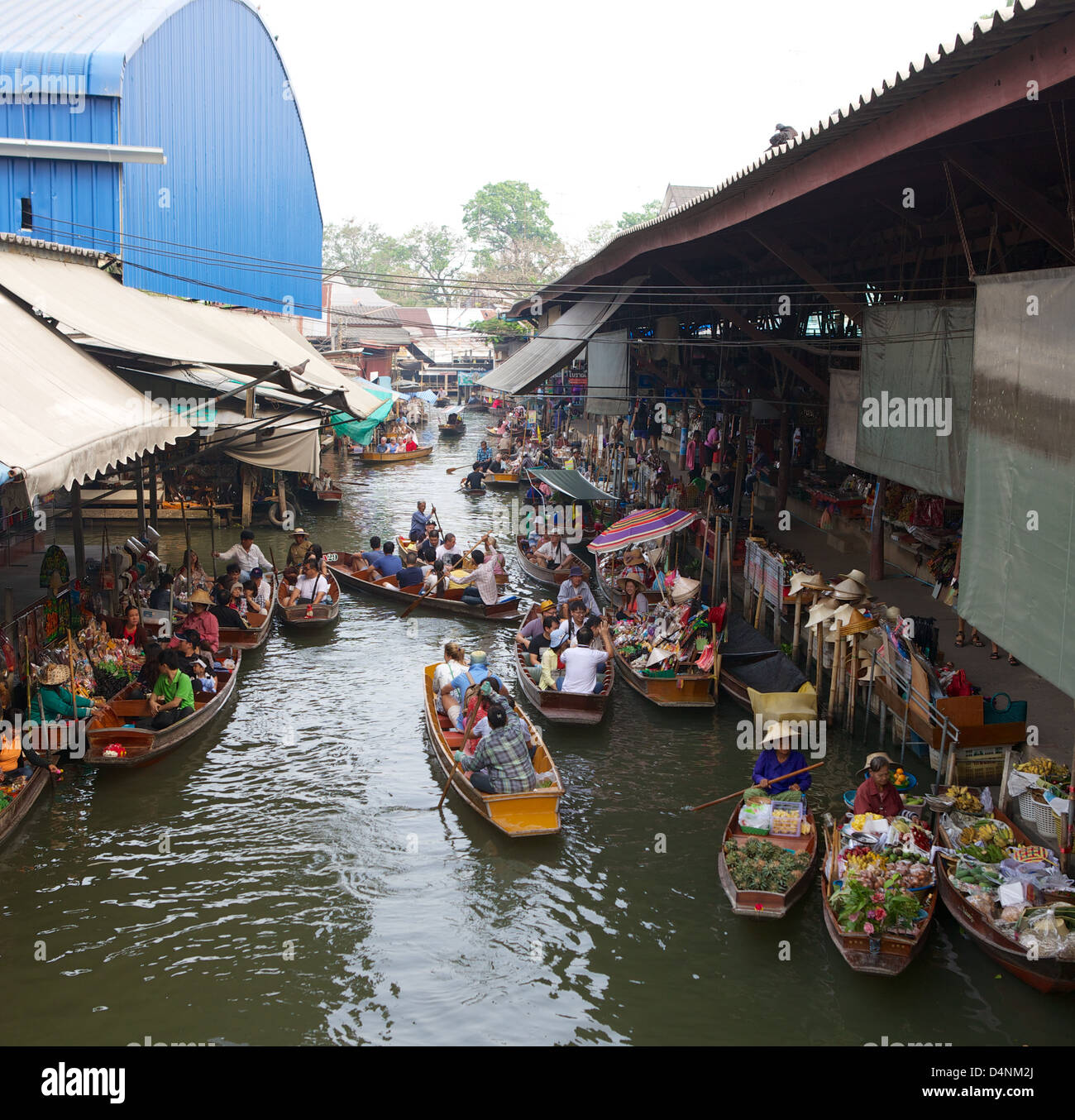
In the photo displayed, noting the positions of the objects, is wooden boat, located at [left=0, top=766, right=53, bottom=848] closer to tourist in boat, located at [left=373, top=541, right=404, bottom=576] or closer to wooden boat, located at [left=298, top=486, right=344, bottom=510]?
tourist in boat, located at [left=373, top=541, right=404, bottom=576]

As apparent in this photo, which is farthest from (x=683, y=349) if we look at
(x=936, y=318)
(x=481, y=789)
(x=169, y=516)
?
(x=481, y=789)

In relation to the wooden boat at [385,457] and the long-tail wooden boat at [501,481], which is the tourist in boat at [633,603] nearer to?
the long-tail wooden boat at [501,481]

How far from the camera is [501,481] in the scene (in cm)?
3572

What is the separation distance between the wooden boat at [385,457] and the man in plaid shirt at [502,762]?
1246 inches

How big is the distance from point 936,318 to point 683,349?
16.1m

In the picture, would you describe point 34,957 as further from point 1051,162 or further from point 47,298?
point 1051,162

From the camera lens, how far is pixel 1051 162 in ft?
33.2

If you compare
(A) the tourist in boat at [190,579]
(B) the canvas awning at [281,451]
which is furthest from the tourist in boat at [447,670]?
(B) the canvas awning at [281,451]

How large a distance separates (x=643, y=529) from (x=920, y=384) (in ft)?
20.9

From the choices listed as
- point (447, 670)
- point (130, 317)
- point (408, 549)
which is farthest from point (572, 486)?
point (447, 670)

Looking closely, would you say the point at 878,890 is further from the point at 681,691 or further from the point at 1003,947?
the point at 681,691

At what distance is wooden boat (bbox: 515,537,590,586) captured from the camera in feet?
67.3

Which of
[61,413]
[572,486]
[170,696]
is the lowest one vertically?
[170,696]

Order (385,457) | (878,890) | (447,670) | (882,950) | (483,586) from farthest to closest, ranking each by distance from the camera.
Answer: (385,457) → (483,586) → (447,670) → (878,890) → (882,950)
